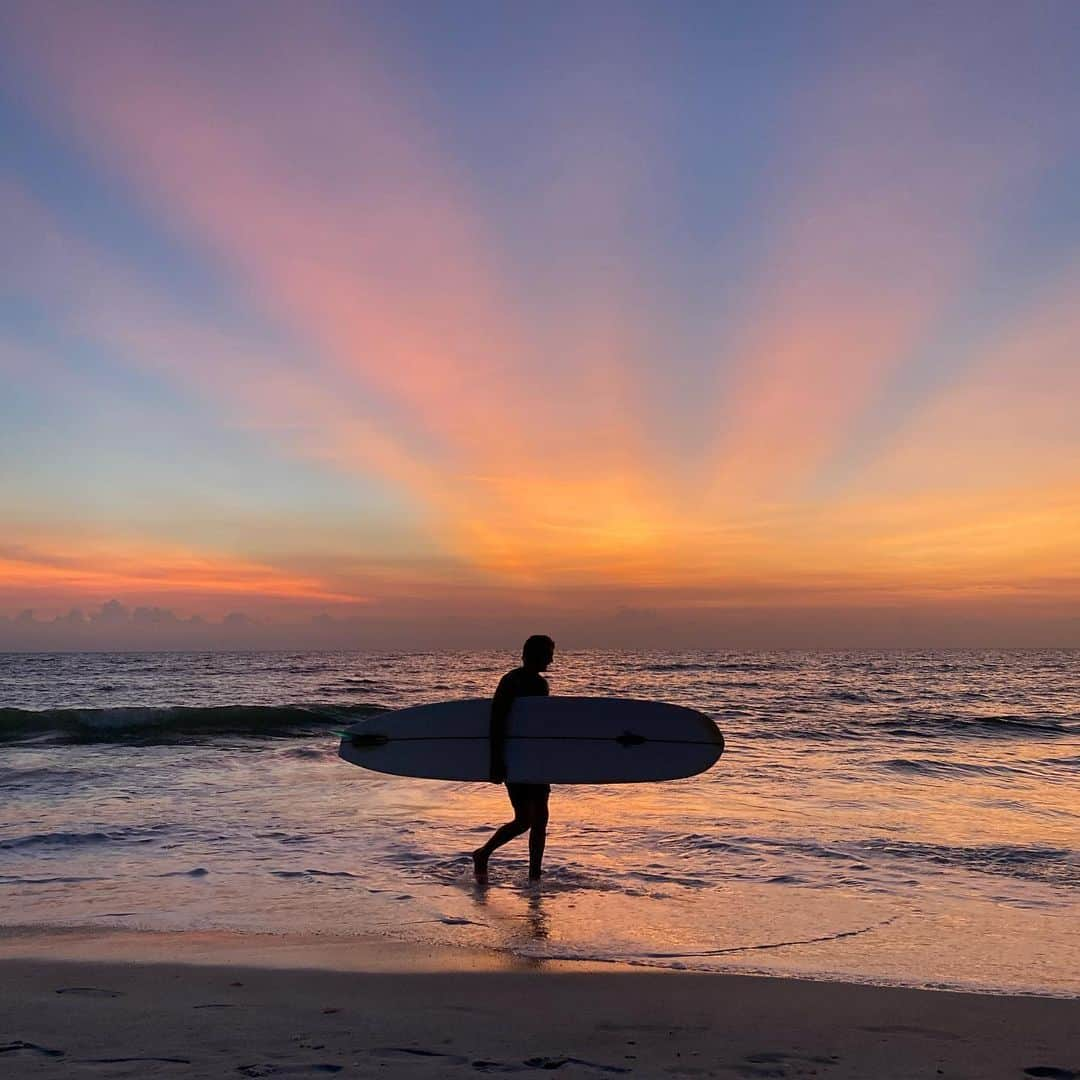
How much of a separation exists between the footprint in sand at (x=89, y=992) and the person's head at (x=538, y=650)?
370 centimetres

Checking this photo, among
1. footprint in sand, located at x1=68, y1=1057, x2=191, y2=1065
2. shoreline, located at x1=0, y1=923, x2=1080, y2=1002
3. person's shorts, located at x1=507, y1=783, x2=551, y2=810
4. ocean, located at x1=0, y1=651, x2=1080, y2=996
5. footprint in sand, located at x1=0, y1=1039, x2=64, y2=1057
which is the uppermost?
person's shorts, located at x1=507, y1=783, x2=551, y2=810

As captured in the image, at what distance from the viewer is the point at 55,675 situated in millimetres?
46594

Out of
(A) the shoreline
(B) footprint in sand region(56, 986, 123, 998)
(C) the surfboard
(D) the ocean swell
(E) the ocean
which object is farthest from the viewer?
(D) the ocean swell

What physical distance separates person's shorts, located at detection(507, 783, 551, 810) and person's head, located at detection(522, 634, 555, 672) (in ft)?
3.06

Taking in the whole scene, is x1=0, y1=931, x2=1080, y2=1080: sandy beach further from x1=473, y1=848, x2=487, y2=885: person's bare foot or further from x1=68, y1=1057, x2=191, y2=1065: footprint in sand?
x1=473, y1=848, x2=487, y2=885: person's bare foot

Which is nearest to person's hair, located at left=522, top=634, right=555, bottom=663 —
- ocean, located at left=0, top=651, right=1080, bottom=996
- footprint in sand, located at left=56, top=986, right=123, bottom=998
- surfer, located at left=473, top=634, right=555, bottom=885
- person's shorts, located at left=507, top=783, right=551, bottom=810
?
surfer, located at left=473, top=634, right=555, bottom=885

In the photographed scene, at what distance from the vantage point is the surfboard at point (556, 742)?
764cm

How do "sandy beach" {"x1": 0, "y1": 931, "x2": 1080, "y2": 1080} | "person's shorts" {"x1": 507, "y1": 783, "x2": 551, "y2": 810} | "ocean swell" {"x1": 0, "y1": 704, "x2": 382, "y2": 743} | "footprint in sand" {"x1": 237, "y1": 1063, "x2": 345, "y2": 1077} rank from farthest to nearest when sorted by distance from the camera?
"ocean swell" {"x1": 0, "y1": 704, "x2": 382, "y2": 743}, "person's shorts" {"x1": 507, "y1": 783, "x2": 551, "y2": 810}, "sandy beach" {"x1": 0, "y1": 931, "x2": 1080, "y2": 1080}, "footprint in sand" {"x1": 237, "y1": 1063, "x2": 345, "y2": 1077}

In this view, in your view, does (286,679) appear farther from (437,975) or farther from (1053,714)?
(437,975)

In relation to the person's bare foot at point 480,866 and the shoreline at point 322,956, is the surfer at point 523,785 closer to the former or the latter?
the person's bare foot at point 480,866

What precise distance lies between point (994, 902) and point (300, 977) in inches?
186

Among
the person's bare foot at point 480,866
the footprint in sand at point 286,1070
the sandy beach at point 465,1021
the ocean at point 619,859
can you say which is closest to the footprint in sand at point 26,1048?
the sandy beach at point 465,1021

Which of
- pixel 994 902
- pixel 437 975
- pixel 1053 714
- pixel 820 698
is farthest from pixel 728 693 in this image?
pixel 437 975

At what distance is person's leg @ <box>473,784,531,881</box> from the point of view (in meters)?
6.95
